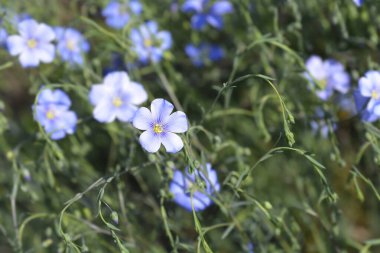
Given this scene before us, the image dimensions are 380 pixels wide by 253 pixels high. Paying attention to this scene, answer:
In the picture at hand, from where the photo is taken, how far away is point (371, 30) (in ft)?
10.1

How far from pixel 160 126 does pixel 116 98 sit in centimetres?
70

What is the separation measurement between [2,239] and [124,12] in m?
1.52

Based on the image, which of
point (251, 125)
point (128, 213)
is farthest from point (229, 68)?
point (128, 213)

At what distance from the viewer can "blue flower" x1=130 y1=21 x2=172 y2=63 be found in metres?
3.22

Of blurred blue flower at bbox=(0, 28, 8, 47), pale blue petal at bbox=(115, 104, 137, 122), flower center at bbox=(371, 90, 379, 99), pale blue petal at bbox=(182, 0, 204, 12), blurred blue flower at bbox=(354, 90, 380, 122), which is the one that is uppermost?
blurred blue flower at bbox=(0, 28, 8, 47)

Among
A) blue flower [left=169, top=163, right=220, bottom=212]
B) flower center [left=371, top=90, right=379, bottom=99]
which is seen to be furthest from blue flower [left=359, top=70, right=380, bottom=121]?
blue flower [left=169, top=163, right=220, bottom=212]

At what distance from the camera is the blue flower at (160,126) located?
2.01m

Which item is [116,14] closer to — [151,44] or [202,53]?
[151,44]

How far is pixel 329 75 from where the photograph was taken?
319 cm

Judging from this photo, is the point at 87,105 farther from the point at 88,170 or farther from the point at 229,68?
the point at 229,68

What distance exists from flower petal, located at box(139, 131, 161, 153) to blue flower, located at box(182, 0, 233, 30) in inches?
62.7

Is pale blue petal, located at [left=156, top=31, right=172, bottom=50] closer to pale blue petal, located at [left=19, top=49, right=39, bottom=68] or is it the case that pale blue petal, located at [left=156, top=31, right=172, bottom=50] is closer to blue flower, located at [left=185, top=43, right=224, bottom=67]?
blue flower, located at [left=185, top=43, right=224, bottom=67]

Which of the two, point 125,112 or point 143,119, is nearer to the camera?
point 143,119

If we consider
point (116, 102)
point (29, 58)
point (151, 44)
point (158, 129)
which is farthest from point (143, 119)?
point (151, 44)
